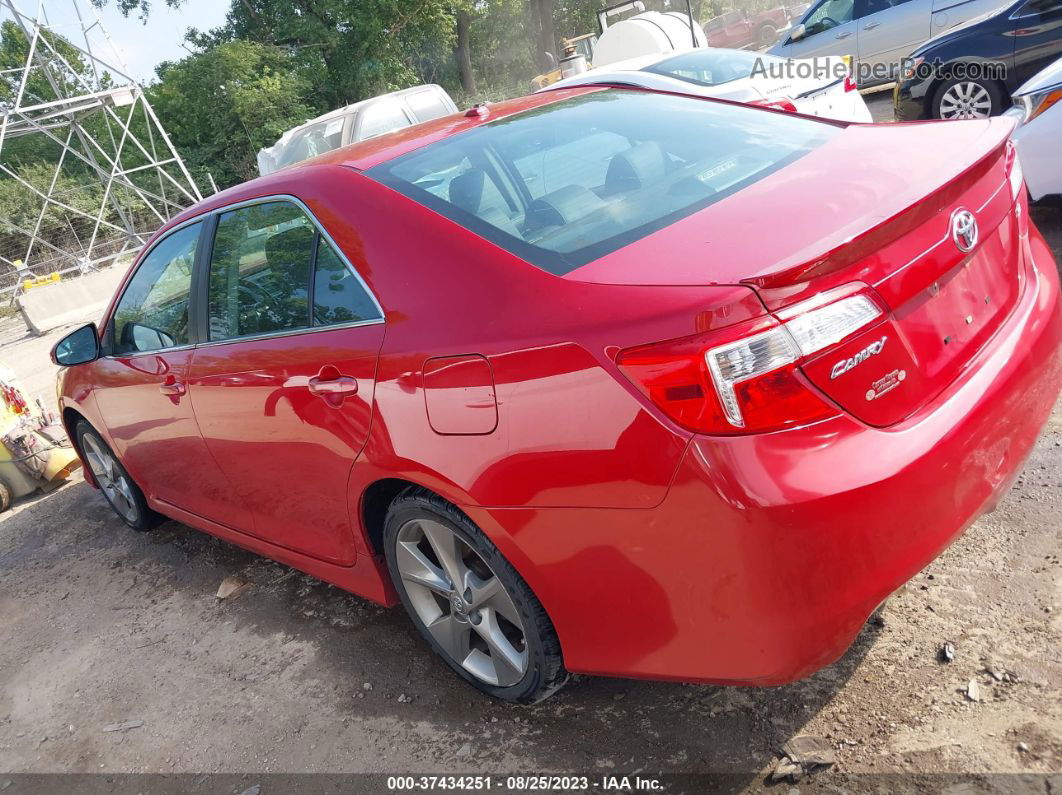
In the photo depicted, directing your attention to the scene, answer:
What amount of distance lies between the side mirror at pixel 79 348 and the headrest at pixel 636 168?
275 cm

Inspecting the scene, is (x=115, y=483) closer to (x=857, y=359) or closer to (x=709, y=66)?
(x=857, y=359)

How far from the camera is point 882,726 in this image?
2.23 m

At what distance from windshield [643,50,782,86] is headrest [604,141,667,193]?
232 inches

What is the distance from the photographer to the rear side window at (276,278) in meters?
2.61

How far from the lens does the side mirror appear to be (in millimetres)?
4102

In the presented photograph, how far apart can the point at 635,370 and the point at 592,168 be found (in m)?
1.06

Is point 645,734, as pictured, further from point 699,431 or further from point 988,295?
point 988,295

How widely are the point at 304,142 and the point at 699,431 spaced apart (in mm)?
11889

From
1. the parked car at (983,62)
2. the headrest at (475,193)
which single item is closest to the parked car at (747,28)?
the parked car at (983,62)

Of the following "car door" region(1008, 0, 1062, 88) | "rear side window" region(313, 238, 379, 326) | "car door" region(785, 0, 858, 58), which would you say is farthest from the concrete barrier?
"rear side window" region(313, 238, 379, 326)

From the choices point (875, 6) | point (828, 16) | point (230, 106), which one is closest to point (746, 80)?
point (875, 6)

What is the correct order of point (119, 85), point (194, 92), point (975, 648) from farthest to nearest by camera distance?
point (194, 92), point (119, 85), point (975, 648)

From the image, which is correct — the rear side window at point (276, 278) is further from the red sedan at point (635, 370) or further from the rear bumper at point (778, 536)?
the rear bumper at point (778, 536)

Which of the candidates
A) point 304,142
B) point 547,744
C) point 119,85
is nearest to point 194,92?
point 119,85
